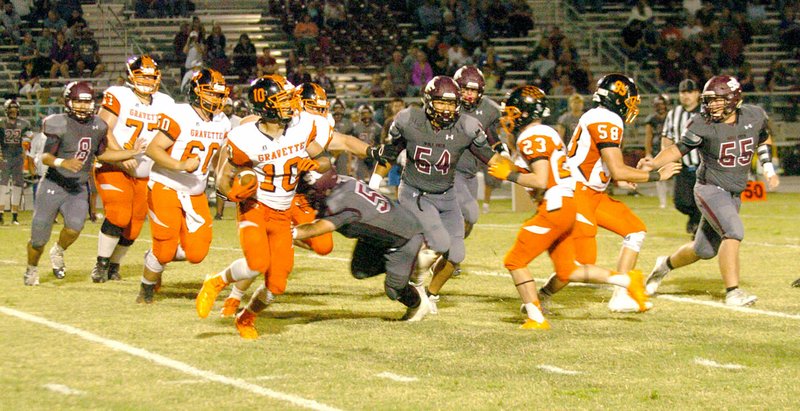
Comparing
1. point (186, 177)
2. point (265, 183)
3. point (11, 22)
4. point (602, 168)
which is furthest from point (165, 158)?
point (11, 22)

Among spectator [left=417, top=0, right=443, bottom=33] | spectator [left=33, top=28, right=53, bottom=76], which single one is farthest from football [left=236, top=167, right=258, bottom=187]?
spectator [left=417, top=0, right=443, bottom=33]

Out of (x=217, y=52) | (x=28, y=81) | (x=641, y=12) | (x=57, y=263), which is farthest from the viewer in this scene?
(x=641, y=12)

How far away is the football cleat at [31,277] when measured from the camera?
10.0 m

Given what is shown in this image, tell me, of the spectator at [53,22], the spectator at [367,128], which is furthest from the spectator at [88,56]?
the spectator at [367,128]

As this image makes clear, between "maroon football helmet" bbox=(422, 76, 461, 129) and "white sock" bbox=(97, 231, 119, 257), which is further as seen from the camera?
"white sock" bbox=(97, 231, 119, 257)

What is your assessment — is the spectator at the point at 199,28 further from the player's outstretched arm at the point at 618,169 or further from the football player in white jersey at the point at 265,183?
the player's outstretched arm at the point at 618,169

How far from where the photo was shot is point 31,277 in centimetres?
1002

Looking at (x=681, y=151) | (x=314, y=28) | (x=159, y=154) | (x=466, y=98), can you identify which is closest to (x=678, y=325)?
(x=681, y=151)

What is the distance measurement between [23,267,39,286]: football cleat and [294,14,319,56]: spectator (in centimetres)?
1455

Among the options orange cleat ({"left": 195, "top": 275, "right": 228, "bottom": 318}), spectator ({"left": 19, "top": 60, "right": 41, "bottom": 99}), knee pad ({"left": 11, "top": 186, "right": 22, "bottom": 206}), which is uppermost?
orange cleat ({"left": 195, "top": 275, "right": 228, "bottom": 318})

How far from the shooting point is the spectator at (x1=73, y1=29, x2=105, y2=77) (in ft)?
71.3

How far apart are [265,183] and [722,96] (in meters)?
3.48

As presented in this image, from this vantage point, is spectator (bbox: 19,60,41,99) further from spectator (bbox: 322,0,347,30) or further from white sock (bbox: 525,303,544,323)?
white sock (bbox: 525,303,544,323)

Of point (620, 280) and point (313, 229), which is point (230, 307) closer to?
point (313, 229)
